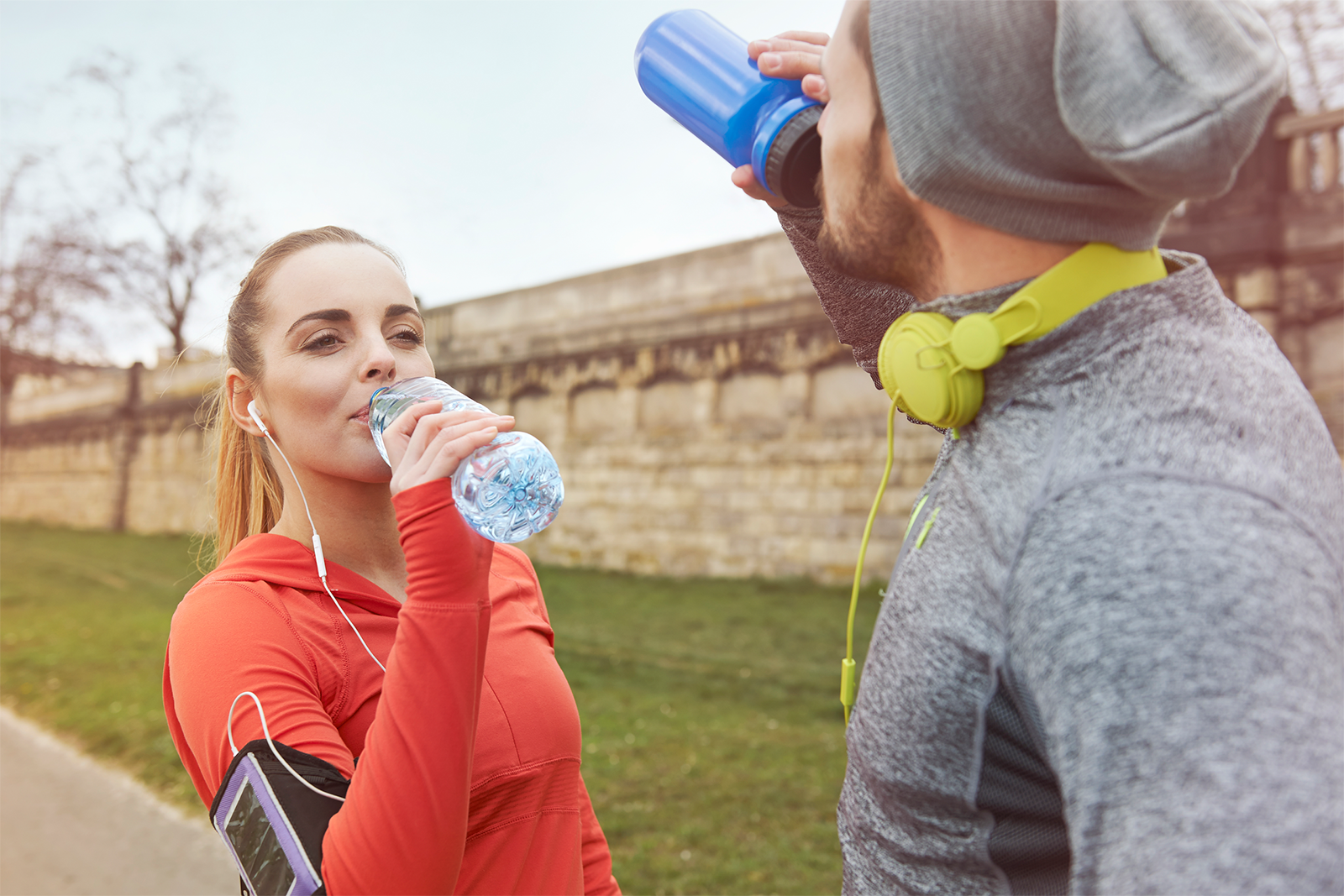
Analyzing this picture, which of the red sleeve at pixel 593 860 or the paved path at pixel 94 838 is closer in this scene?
the red sleeve at pixel 593 860

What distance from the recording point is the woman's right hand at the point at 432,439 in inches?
48.7

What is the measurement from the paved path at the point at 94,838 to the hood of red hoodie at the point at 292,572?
3095 mm

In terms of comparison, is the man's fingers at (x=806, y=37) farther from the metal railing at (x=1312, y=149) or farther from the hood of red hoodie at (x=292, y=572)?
the metal railing at (x=1312, y=149)

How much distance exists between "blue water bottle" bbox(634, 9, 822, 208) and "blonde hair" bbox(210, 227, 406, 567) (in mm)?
776

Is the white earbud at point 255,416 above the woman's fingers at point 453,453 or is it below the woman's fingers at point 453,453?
above

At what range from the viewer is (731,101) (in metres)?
1.40

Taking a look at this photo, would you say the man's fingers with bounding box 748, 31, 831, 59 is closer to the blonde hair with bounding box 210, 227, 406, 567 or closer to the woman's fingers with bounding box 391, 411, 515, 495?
the woman's fingers with bounding box 391, 411, 515, 495

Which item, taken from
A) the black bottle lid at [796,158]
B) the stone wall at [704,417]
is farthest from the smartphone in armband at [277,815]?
the stone wall at [704,417]

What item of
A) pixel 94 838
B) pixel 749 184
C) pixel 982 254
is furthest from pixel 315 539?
pixel 94 838

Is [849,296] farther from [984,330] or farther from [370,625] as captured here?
[370,625]

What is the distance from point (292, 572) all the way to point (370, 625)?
0.18 m

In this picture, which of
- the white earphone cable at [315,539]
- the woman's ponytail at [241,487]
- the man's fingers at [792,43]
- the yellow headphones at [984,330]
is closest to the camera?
the yellow headphones at [984,330]

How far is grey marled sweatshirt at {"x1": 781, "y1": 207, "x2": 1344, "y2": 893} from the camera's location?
0.71m

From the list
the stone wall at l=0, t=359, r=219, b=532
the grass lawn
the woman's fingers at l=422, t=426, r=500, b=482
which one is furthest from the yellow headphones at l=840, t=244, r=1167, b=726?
the stone wall at l=0, t=359, r=219, b=532
